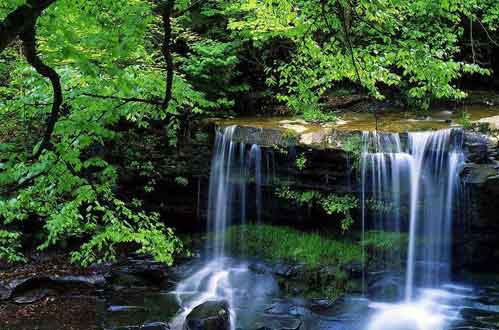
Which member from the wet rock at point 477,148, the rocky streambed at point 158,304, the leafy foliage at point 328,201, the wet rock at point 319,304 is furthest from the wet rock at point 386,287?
the wet rock at point 477,148

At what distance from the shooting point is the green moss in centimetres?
957

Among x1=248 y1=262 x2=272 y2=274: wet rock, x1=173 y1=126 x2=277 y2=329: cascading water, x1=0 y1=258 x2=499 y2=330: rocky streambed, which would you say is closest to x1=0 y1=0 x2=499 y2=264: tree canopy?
x1=0 y1=258 x2=499 y2=330: rocky streambed

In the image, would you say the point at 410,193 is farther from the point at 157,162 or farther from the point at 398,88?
the point at 157,162

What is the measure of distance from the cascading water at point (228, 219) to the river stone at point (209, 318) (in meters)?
1.06

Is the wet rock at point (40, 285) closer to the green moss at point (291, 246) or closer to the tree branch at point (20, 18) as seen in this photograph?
the green moss at point (291, 246)

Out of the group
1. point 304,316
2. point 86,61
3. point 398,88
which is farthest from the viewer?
point 398,88

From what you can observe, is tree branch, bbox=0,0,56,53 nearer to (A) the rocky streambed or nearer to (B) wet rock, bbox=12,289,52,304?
(A) the rocky streambed

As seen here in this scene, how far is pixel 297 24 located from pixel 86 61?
2179 mm

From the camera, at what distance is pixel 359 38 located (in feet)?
35.8

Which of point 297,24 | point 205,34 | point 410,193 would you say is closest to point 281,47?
point 205,34

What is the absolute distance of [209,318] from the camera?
7320 millimetres

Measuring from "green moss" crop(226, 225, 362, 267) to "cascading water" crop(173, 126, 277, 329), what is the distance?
8.1 inches

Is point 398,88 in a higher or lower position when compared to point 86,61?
higher

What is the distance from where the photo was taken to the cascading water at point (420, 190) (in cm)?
895
